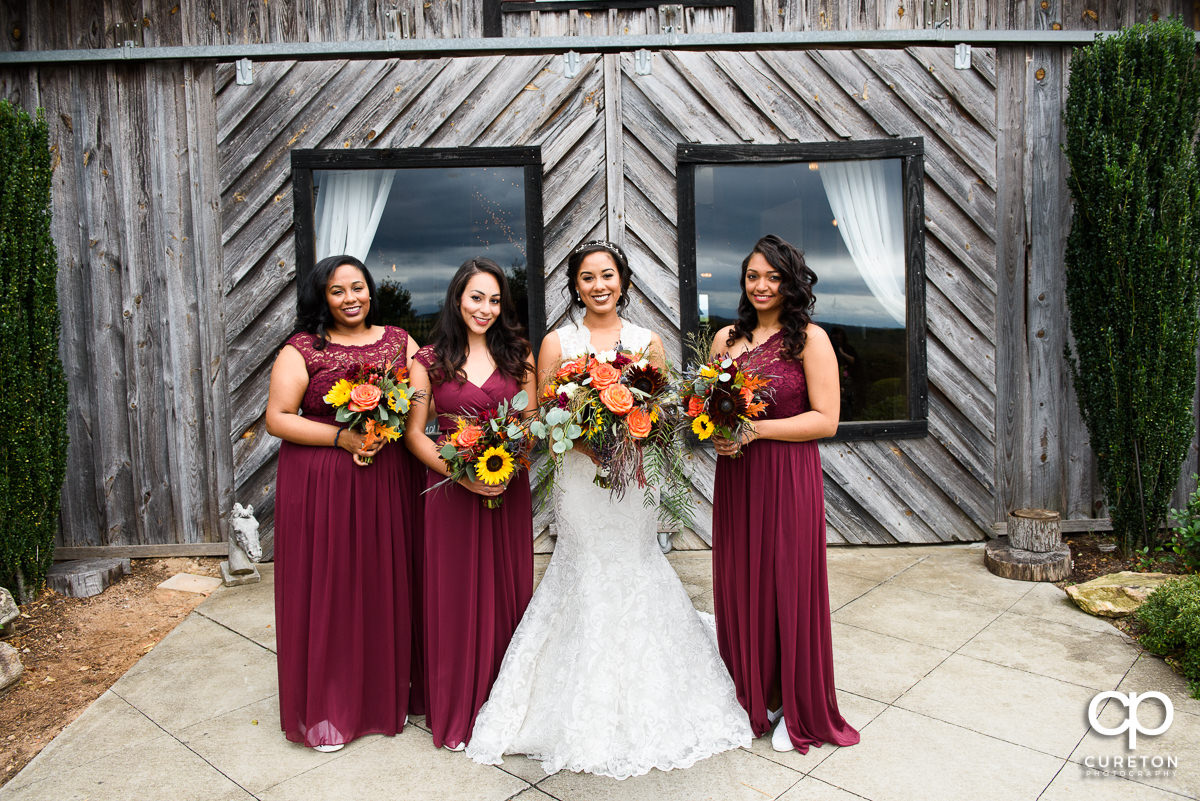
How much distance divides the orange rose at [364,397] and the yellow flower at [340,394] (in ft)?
0.13

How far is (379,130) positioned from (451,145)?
53cm

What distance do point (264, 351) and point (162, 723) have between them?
9.63 feet

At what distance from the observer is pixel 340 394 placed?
124 inches

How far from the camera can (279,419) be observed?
328 centimetres

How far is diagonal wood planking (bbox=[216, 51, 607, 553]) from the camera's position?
5586 mm

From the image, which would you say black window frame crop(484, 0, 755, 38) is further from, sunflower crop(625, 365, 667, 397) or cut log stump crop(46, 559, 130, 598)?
cut log stump crop(46, 559, 130, 598)

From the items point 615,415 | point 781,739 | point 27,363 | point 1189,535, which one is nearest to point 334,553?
point 615,415

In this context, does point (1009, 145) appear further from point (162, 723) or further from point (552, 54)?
point (162, 723)

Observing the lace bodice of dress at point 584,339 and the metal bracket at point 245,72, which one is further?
the metal bracket at point 245,72

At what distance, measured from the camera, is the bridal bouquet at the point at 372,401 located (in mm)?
3090

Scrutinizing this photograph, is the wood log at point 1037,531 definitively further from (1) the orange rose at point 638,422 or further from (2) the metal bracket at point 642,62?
(2) the metal bracket at point 642,62

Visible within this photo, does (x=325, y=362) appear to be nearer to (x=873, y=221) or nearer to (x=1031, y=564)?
(x=873, y=221)

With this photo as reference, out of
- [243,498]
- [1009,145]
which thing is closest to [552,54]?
[1009,145]

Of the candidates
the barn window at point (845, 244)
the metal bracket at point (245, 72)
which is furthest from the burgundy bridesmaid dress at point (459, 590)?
the metal bracket at point (245, 72)
